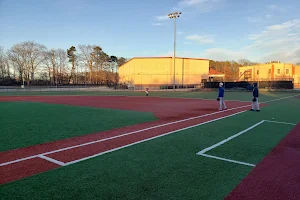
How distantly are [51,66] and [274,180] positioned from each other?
8175cm

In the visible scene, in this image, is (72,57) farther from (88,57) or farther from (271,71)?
(271,71)

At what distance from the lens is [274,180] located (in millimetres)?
4082

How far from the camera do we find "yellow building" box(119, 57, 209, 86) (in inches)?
2239

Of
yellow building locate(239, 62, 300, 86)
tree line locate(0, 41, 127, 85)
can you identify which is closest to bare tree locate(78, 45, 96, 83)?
tree line locate(0, 41, 127, 85)

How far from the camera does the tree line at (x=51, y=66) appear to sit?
6869 cm

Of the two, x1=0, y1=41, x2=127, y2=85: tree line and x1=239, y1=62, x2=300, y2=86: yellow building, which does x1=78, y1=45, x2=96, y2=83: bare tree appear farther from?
x1=239, y1=62, x2=300, y2=86: yellow building

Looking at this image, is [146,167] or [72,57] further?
[72,57]

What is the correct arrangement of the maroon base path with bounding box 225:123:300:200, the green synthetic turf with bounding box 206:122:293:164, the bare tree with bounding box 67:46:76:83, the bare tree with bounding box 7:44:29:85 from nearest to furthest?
1. the maroon base path with bounding box 225:123:300:200
2. the green synthetic turf with bounding box 206:122:293:164
3. the bare tree with bounding box 7:44:29:85
4. the bare tree with bounding box 67:46:76:83

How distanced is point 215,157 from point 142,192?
249 centimetres

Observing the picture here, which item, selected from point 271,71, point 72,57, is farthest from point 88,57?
point 271,71

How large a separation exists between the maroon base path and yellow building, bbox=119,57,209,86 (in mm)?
50567

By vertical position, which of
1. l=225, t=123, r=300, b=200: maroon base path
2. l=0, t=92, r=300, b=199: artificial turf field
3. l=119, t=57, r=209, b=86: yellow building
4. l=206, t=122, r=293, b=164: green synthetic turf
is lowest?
l=225, t=123, r=300, b=200: maroon base path

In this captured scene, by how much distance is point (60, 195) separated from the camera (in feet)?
11.3

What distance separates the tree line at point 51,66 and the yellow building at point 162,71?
46.2 feet
